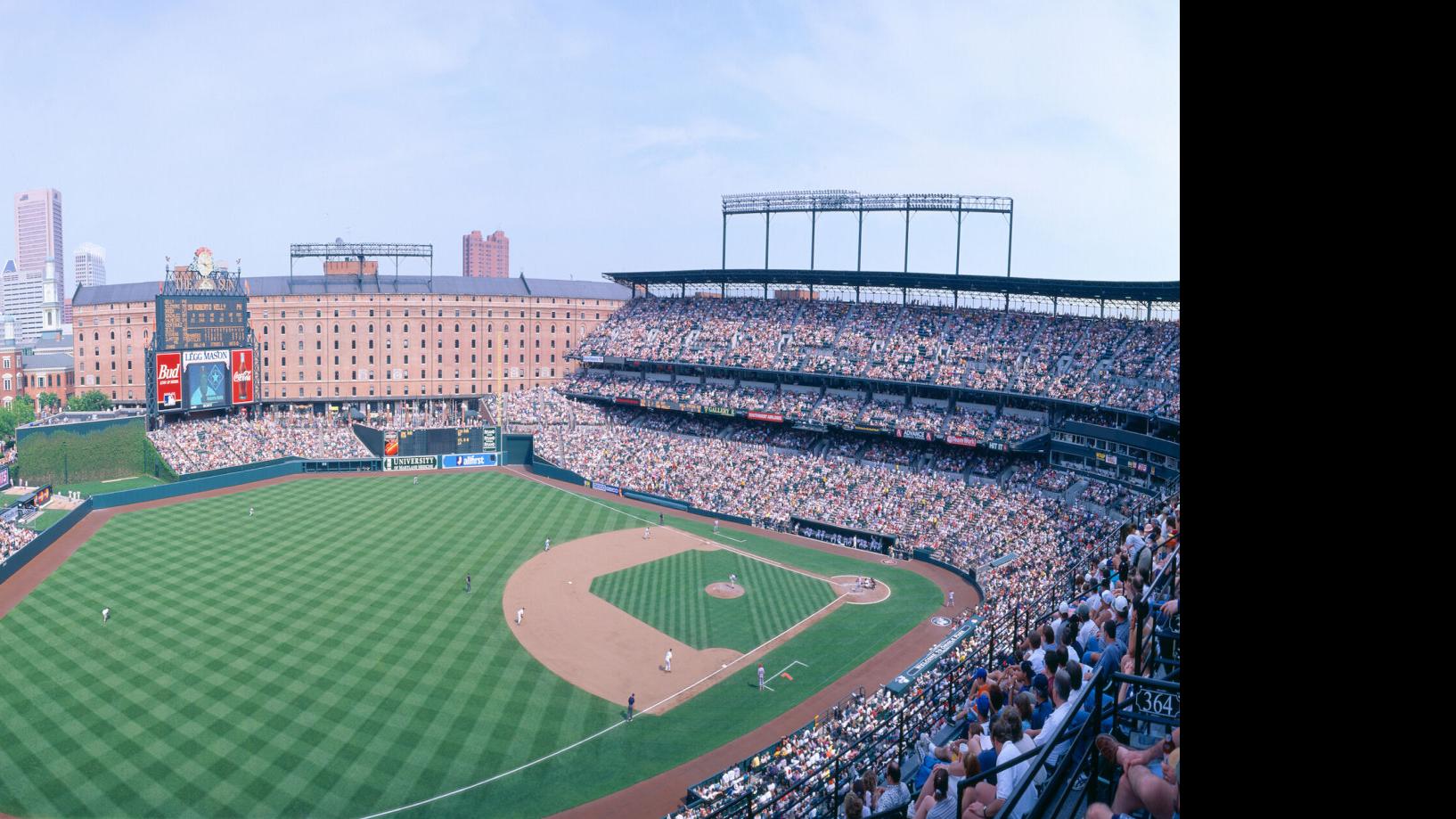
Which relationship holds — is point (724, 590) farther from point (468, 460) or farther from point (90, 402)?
point (90, 402)

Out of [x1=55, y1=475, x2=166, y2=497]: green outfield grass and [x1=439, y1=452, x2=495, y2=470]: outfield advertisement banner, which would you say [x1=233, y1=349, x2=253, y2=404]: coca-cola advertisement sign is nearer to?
[x1=55, y1=475, x2=166, y2=497]: green outfield grass

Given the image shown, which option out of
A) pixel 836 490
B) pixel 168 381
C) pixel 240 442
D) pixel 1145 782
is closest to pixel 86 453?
pixel 168 381

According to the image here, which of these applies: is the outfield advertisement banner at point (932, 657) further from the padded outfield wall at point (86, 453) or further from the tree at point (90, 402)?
the tree at point (90, 402)

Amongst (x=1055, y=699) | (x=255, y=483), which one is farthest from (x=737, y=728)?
(x=255, y=483)

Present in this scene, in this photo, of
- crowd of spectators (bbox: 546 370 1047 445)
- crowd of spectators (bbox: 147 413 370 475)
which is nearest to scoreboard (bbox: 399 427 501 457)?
crowd of spectators (bbox: 147 413 370 475)

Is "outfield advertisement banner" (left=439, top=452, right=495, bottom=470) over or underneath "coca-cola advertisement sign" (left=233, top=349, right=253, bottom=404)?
underneath

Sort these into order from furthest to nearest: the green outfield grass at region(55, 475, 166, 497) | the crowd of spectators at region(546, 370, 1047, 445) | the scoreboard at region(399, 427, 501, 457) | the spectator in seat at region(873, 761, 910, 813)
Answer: the scoreboard at region(399, 427, 501, 457) → the green outfield grass at region(55, 475, 166, 497) → the crowd of spectators at region(546, 370, 1047, 445) → the spectator in seat at region(873, 761, 910, 813)
